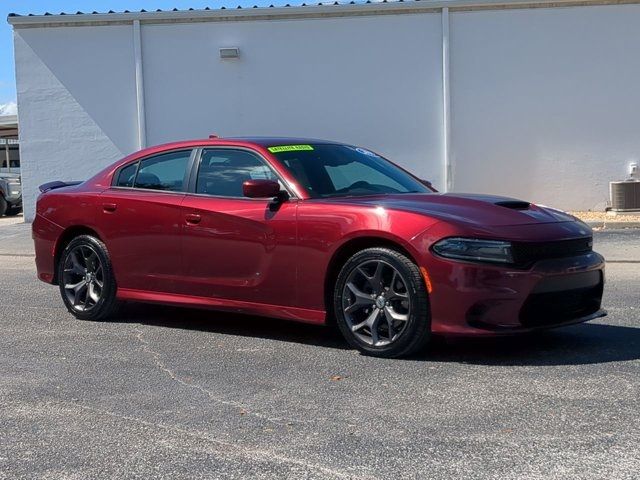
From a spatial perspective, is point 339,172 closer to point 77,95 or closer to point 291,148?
point 291,148

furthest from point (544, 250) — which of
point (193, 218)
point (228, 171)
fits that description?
point (193, 218)

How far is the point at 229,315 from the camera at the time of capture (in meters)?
7.44

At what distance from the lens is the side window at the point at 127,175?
713cm

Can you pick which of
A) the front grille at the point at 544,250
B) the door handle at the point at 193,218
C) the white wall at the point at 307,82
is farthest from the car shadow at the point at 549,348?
the white wall at the point at 307,82

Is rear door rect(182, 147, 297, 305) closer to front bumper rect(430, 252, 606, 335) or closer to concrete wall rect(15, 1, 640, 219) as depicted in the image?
front bumper rect(430, 252, 606, 335)

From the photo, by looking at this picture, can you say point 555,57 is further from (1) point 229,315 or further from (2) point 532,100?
(1) point 229,315

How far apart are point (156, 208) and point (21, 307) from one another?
2426 mm

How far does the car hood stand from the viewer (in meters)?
5.35

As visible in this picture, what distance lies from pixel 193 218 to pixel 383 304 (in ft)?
5.79

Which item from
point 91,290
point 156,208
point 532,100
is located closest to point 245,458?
point 156,208

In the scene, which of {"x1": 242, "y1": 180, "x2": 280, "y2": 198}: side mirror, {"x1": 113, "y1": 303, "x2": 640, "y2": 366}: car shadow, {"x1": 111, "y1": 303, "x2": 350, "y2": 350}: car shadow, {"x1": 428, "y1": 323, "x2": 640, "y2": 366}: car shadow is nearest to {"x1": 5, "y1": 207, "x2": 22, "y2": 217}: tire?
{"x1": 111, "y1": 303, "x2": 350, "y2": 350}: car shadow

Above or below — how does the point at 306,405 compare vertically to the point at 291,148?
below

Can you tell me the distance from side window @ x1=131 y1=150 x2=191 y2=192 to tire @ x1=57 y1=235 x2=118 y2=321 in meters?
0.69

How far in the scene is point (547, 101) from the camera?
651 inches
